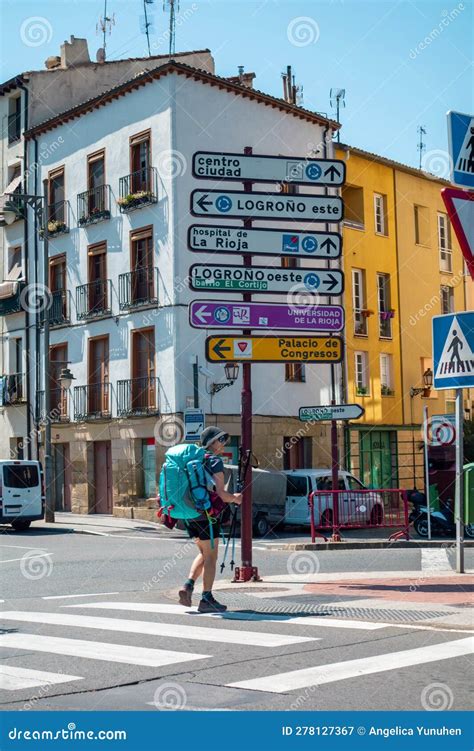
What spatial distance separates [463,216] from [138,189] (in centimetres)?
2878

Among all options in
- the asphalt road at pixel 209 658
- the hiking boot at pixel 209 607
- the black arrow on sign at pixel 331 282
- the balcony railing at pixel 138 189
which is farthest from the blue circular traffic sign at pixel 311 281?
the balcony railing at pixel 138 189

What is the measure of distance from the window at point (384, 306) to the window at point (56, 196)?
38.4 feet

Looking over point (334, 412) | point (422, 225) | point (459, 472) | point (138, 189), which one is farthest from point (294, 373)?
point (459, 472)

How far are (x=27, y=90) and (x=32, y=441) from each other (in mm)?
13423

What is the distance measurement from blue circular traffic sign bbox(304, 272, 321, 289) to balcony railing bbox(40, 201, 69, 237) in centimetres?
2596

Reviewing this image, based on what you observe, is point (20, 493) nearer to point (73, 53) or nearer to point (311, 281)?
point (311, 281)

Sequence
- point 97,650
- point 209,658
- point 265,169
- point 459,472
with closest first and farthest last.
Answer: point 209,658 < point 97,650 < point 459,472 < point 265,169

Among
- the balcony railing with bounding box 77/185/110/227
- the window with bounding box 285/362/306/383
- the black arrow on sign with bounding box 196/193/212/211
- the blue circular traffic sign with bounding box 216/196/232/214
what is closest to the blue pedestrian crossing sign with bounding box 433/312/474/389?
the blue circular traffic sign with bounding box 216/196/232/214

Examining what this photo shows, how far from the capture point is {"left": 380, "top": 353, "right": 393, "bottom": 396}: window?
38312 millimetres

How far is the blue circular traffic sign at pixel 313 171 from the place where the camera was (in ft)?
41.8

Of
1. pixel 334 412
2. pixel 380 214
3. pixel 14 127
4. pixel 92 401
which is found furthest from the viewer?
pixel 14 127

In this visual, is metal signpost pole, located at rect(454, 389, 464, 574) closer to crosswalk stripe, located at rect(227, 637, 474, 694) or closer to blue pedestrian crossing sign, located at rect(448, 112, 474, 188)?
crosswalk stripe, located at rect(227, 637, 474, 694)

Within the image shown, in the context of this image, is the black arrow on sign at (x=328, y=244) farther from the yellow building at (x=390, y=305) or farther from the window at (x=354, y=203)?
the window at (x=354, y=203)

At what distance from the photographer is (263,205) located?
12789mm
